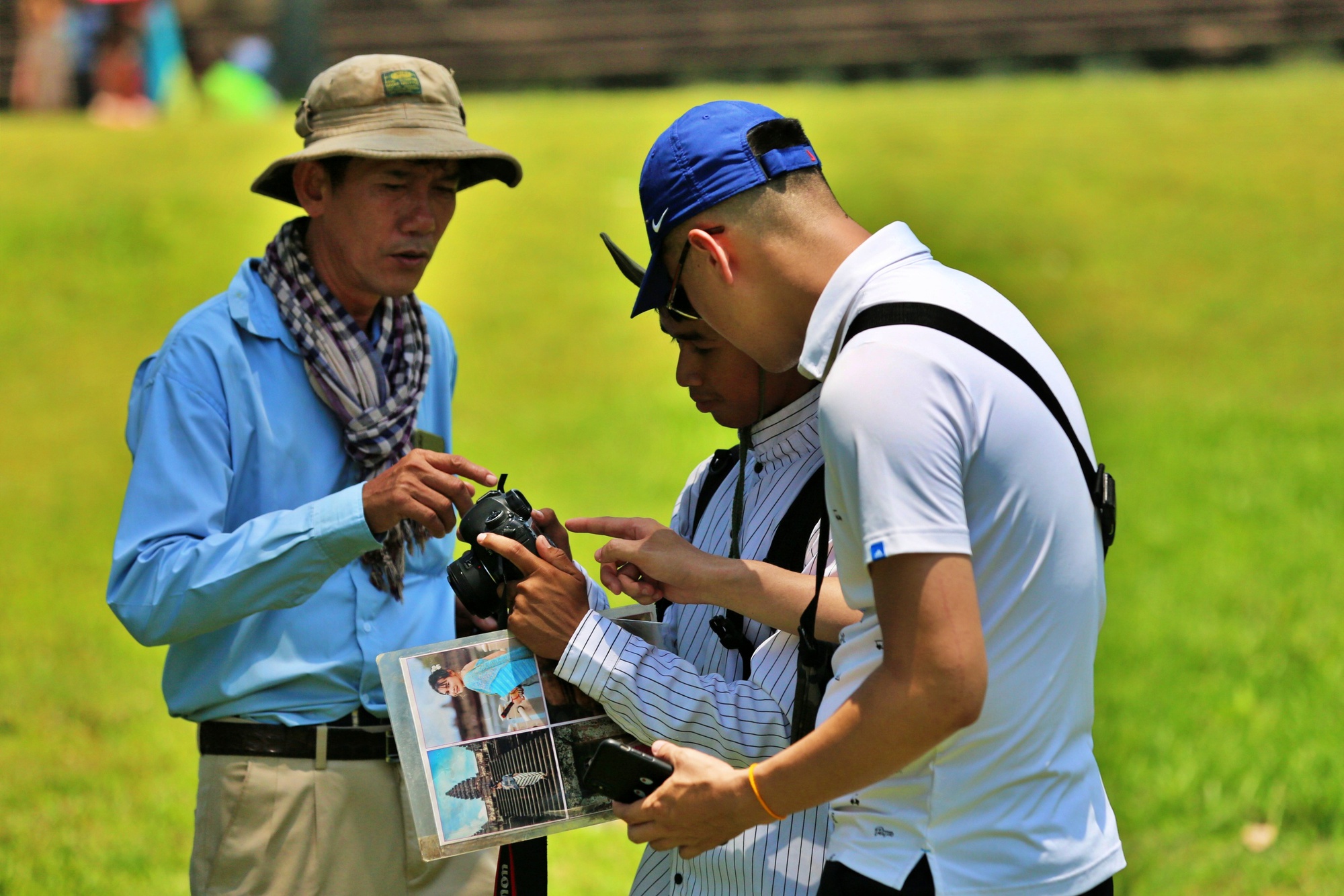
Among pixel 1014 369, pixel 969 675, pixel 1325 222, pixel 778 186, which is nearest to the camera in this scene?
pixel 969 675

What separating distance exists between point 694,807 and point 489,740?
47cm

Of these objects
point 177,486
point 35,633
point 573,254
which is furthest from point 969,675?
point 573,254

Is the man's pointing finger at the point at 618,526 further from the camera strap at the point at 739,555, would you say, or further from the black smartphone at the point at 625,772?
the black smartphone at the point at 625,772

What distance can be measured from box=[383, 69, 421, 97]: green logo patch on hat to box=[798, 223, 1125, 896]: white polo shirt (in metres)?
1.50

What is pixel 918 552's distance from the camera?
5.74 feet

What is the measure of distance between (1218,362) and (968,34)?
7.99 metres

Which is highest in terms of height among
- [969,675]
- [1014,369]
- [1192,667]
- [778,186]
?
[778,186]

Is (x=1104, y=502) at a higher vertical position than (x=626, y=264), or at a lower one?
lower

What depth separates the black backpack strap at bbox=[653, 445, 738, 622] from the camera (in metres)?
2.71

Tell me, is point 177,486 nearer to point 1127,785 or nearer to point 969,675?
point 969,675

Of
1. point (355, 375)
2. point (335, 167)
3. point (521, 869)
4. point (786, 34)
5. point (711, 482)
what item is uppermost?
point (335, 167)

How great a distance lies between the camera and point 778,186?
7.04ft

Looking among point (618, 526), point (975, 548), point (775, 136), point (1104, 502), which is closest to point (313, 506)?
point (618, 526)

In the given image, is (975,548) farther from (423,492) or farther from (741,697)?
(423,492)
